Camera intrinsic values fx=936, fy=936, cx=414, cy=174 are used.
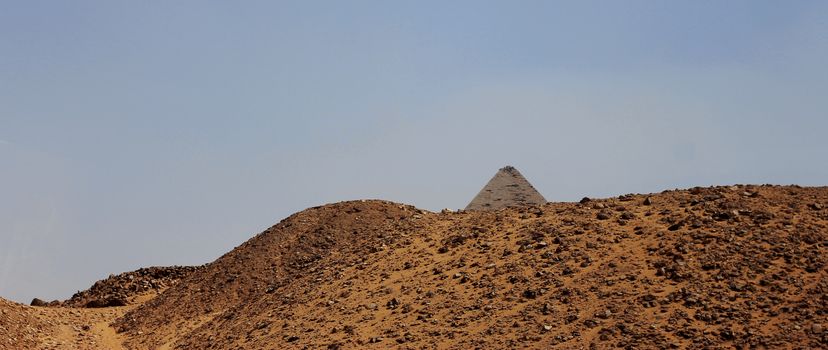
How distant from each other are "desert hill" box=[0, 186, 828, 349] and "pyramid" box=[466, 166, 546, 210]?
10.7m

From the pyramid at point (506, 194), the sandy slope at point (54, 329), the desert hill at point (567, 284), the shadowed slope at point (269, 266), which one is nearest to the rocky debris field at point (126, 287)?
the sandy slope at point (54, 329)

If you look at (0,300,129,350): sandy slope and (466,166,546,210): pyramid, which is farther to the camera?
(466,166,546,210): pyramid

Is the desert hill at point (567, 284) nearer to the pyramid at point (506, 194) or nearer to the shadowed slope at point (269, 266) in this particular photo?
the shadowed slope at point (269, 266)

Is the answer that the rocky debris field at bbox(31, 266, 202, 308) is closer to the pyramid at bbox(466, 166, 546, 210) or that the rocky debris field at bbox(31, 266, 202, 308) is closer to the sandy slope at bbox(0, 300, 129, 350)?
the sandy slope at bbox(0, 300, 129, 350)

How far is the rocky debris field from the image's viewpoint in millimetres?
30875

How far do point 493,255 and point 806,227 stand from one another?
592 cm

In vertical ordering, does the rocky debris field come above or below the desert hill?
above

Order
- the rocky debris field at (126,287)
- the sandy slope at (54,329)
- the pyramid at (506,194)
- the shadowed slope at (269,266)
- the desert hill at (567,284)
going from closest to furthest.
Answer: the desert hill at (567,284), the sandy slope at (54,329), the shadowed slope at (269,266), the rocky debris field at (126,287), the pyramid at (506,194)

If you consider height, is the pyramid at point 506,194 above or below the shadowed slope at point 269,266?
above

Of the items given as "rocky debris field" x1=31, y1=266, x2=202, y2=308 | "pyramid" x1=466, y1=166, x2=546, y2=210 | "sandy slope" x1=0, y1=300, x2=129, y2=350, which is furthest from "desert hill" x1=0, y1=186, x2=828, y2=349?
"pyramid" x1=466, y1=166, x2=546, y2=210

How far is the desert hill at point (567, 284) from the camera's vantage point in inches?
587

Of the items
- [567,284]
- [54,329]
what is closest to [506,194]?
[54,329]

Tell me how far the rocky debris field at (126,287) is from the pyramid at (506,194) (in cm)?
1094

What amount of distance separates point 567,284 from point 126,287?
1986cm
